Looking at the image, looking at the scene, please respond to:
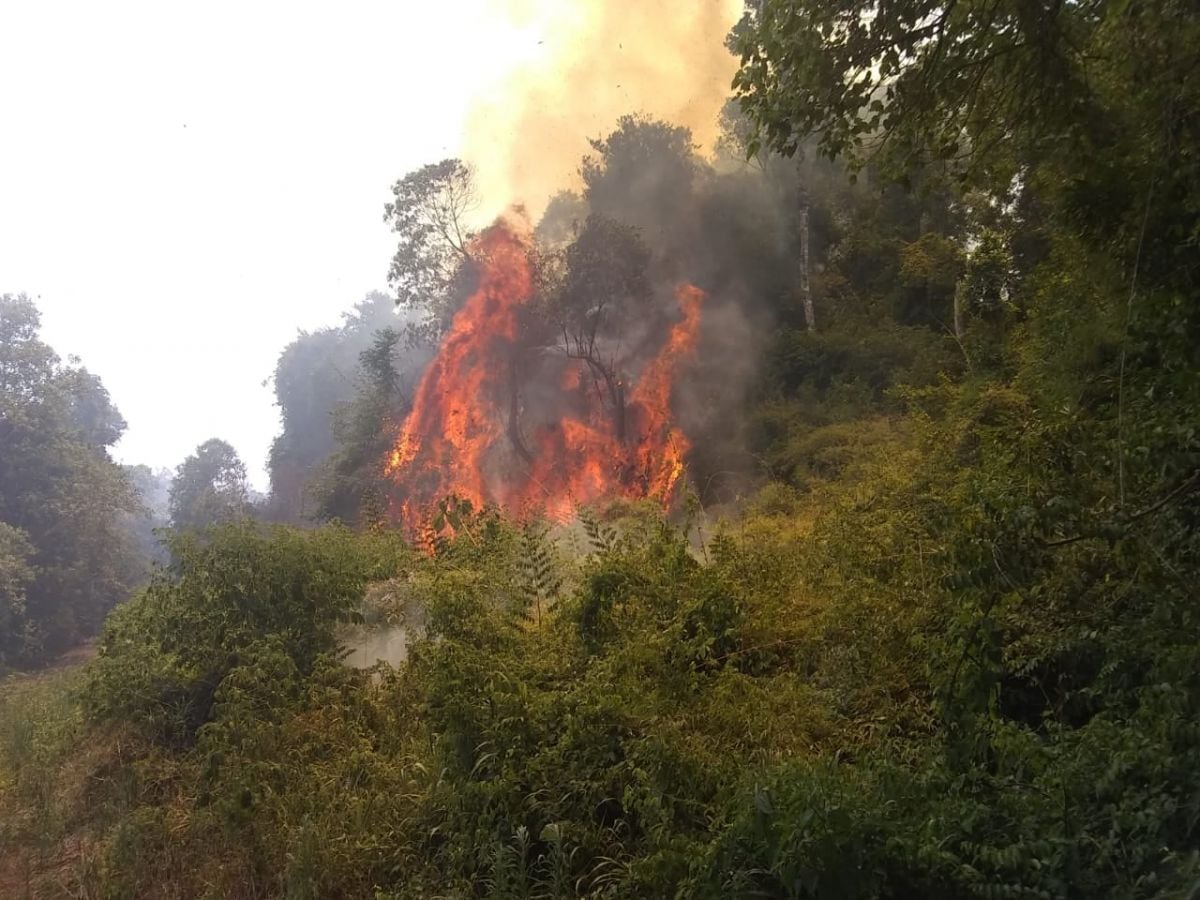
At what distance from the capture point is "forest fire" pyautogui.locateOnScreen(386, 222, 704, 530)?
66.7 feet

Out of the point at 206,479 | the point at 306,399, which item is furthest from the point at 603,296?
the point at 306,399

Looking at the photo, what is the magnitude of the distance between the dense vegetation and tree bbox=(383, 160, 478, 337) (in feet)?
49.1

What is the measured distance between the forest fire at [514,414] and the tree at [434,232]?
54.6 inches

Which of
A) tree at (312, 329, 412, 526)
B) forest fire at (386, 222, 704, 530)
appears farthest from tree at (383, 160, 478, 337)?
tree at (312, 329, 412, 526)

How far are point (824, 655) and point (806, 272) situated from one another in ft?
55.1

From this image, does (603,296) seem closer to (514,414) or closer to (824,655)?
(514,414)

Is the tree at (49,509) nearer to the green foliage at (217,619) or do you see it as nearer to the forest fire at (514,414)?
the forest fire at (514,414)

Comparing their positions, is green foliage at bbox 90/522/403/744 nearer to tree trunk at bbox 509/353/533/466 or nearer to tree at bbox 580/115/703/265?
tree trunk at bbox 509/353/533/466

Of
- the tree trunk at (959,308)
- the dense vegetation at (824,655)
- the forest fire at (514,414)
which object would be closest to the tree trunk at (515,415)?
the forest fire at (514,414)

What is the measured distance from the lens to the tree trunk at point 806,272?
2083 centimetres

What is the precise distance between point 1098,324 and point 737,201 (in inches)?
660

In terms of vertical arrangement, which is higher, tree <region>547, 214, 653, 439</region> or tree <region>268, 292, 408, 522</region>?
tree <region>268, 292, 408, 522</region>

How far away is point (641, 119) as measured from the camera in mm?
22938

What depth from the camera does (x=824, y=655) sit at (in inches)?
254
